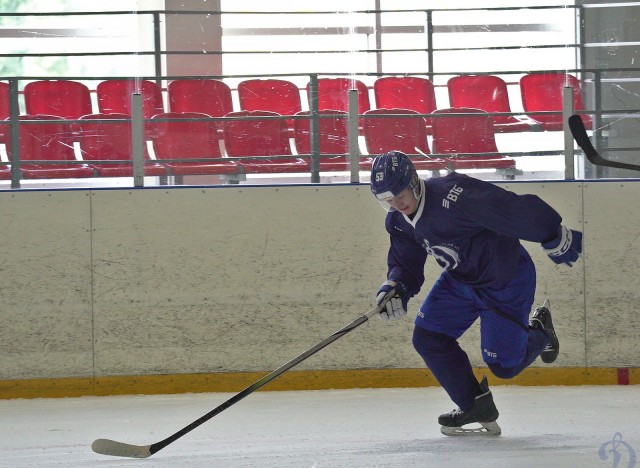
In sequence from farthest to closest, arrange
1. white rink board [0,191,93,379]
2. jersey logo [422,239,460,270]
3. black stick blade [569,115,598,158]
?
white rink board [0,191,93,379] → jersey logo [422,239,460,270] → black stick blade [569,115,598,158]

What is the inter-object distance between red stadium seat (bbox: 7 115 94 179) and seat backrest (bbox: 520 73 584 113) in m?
2.22

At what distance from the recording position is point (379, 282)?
5.07m

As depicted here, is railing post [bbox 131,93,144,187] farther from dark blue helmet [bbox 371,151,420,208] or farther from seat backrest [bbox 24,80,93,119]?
dark blue helmet [bbox 371,151,420,208]

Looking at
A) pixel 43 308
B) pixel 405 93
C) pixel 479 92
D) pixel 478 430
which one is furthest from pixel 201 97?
pixel 478 430

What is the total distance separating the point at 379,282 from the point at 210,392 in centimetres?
96

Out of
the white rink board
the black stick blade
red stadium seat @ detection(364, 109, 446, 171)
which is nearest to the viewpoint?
the black stick blade

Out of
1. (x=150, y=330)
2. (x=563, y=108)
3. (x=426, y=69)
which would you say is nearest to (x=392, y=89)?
(x=426, y=69)

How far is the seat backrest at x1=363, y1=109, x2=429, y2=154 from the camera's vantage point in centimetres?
536

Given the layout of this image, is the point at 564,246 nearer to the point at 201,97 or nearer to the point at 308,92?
the point at 308,92

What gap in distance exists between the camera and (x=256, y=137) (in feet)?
17.5

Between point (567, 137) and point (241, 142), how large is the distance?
5.35ft

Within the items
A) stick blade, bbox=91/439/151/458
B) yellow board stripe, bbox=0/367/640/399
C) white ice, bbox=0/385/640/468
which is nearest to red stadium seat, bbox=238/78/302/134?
yellow board stripe, bbox=0/367/640/399

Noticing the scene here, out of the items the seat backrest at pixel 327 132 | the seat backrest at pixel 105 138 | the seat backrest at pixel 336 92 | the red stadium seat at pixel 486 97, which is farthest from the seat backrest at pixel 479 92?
the seat backrest at pixel 105 138

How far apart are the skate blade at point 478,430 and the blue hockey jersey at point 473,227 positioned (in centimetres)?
53
